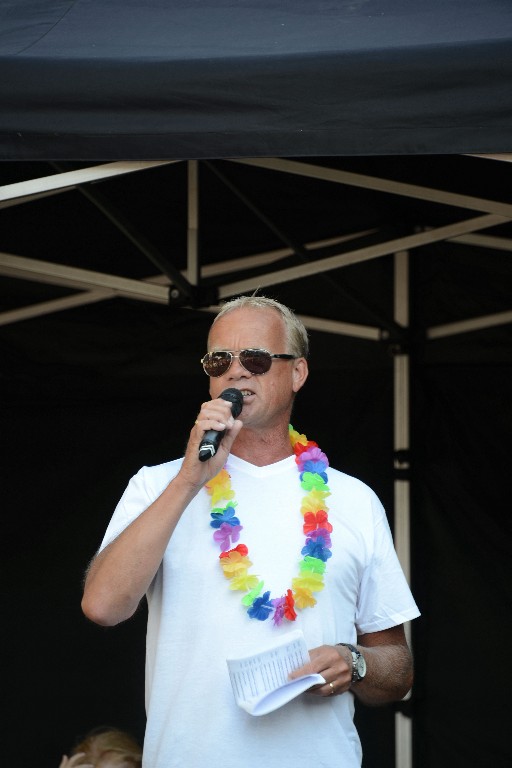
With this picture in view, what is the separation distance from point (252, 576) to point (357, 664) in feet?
0.92

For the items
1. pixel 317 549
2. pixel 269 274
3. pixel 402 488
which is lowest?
pixel 317 549

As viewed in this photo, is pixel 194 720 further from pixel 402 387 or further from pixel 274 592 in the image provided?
pixel 402 387

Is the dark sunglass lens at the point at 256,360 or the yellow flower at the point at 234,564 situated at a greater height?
the dark sunglass lens at the point at 256,360

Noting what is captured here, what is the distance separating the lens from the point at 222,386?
2.31 m

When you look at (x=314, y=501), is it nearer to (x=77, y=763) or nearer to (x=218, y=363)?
(x=218, y=363)

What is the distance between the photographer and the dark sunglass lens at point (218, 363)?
7.62 ft

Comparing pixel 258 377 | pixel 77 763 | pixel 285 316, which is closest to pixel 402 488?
pixel 77 763

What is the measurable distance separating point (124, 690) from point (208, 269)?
192 centimetres

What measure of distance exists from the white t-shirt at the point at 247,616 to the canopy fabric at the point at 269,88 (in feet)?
2.61

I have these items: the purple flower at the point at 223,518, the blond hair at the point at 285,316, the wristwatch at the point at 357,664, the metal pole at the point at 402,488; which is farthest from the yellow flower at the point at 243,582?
the metal pole at the point at 402,488

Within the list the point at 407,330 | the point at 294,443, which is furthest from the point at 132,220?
the point at 294,443

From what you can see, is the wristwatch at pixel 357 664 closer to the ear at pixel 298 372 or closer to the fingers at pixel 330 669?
the fingers at pixel 330 669

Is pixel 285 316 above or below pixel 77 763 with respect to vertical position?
above

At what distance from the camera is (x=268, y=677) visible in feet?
6.56
